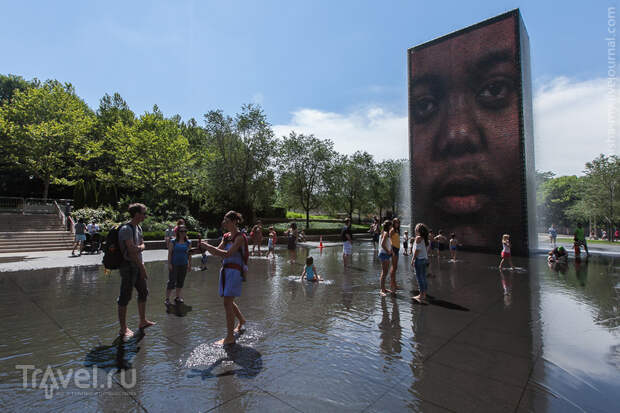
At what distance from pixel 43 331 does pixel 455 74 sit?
25.1m

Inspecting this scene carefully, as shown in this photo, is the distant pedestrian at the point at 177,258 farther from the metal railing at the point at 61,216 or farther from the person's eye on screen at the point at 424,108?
the person's eye on screen at the point at 424,108

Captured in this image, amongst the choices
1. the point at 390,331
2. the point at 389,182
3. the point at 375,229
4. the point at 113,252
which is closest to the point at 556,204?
the point at 389,182

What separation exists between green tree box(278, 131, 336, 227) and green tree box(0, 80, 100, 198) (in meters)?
20.8

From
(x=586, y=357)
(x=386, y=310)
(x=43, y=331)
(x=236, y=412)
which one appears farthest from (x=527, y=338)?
(x=43, y=331)

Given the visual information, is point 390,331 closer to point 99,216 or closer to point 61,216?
point 99,216

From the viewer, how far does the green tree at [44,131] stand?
28.1 meters

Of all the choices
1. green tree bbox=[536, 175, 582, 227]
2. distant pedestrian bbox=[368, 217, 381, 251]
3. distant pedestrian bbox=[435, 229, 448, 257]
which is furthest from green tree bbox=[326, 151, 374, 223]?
green tree bbox=[536, 175, 582, 227]

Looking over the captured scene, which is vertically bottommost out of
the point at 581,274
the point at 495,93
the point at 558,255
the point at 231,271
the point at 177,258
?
the point at 581,274

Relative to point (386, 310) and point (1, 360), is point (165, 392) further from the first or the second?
point (386, 310)

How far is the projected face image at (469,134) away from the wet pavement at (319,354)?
13.6 metres

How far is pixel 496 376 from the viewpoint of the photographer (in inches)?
129

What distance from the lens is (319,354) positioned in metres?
3.83

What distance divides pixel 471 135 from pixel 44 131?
37.5 metres

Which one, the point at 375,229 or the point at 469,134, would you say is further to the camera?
the point at 469,134
